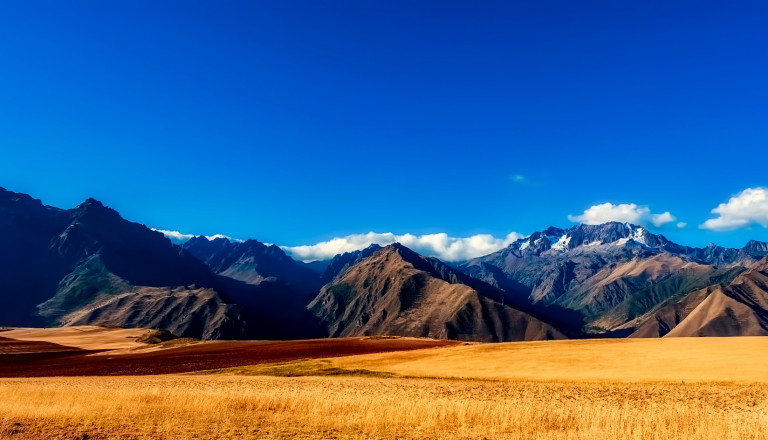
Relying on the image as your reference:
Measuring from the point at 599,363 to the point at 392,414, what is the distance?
4221 centimetres

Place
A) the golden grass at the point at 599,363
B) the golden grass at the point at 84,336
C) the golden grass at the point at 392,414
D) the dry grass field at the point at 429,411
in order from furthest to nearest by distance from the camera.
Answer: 1. the golden grass at the point at 84,336
2. the golden grass at the point at 599,363
3. the dry grass field at the point at 429,411
4. the golden grass at the point at 392,414

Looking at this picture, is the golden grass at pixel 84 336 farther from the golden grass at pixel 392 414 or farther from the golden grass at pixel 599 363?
the golden grass at pixel 392 414

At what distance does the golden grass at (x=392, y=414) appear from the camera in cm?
2253

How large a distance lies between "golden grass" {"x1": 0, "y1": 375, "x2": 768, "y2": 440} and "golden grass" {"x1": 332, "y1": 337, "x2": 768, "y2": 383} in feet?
37.2

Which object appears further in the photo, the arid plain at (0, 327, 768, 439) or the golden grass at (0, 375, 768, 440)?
the arid plain at (0, 327, 768, 439)

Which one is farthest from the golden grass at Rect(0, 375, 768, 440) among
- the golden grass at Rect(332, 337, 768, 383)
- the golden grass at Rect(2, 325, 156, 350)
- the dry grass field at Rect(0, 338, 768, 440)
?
the golden grass at Rect(2, 325, 156, 350)

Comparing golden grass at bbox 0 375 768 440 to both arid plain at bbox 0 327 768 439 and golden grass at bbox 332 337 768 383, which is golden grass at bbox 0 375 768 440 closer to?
arid plain at bbox 0 327 768 439

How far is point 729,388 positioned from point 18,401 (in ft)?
166

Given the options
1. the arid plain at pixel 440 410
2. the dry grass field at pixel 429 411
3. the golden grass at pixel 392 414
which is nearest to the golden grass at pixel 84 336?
the arid plain at pixel 440 410

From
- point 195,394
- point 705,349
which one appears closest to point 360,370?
point 195,394

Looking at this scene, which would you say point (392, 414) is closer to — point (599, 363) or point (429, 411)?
point (429, 411)

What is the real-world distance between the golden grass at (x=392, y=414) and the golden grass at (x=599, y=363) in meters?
11.3

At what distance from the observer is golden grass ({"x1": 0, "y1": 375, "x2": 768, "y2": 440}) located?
22531 mm

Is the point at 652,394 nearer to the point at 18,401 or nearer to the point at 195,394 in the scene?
the point at 195,394
